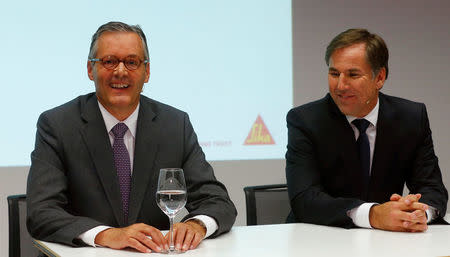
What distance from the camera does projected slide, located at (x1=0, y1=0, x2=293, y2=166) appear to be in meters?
3.74

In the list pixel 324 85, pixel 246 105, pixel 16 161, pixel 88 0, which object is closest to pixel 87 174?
pixel 16 161

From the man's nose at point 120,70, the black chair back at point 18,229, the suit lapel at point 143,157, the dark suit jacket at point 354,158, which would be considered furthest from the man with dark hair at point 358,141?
the black chair back at point 18,229

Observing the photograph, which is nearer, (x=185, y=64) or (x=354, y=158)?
(x=354, y=158)

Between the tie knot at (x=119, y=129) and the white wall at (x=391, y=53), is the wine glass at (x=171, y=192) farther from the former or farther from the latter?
the white wall at (x=391, y=53)

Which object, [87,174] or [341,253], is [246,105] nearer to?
[87,174]

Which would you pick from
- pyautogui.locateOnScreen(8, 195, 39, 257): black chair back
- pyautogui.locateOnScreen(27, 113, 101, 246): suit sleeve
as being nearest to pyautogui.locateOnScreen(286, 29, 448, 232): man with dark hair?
pyautogui.locateOnScreen(27, 113, 101, 246): suit sleeve

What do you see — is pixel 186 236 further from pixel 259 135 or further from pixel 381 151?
pixel 259 135

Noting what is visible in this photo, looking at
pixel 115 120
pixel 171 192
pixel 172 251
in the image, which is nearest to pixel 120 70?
pixel 115 120

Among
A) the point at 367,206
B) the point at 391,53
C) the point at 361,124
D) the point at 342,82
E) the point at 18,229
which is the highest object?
the point at 391,53

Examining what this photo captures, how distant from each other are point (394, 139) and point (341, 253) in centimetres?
106

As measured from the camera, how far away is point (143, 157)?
2.46 meters

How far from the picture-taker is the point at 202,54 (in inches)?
168

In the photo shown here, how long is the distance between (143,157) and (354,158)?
0.96 meters

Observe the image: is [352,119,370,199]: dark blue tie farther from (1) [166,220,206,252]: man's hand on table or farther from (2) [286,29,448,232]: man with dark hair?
(1) [166,220,206,252]: man's hand on table
